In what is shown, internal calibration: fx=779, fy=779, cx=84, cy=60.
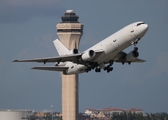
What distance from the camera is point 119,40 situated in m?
84.8

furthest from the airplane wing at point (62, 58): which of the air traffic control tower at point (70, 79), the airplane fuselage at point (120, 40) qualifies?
the air traffic control tower at point (70, 79)

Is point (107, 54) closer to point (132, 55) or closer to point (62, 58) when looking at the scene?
point (132, 55)

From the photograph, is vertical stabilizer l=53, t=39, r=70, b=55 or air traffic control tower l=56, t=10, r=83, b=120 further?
air traffic control tower l=56, t=10, r=83, b=120

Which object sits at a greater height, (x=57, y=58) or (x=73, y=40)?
(x=73, y=40)

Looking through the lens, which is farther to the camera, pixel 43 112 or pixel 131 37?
pixel 43 112

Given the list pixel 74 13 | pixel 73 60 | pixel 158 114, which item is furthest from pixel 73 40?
pixel 73 60

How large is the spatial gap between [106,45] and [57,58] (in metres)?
6.56

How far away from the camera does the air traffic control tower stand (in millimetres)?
179000

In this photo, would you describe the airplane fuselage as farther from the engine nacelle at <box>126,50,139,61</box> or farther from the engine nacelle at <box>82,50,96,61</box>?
the engine nacelle at <box>126,50,139,61</box>

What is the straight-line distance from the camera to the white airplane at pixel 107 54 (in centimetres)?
8419

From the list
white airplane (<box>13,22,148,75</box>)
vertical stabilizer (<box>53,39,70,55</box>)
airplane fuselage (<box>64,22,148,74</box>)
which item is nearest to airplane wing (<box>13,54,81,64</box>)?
white airplane (<box>13,22,148,75</box>)

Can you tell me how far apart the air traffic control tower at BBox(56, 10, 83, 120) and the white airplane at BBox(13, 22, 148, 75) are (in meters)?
84.9

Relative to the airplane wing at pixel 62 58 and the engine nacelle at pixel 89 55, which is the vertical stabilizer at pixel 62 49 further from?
the engine nacelle at pixel 89 55

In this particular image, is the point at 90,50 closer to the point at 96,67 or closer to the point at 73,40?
the point at 96,67
